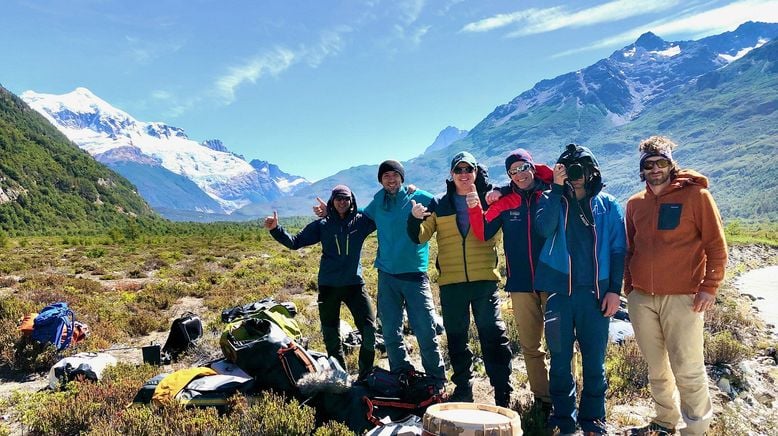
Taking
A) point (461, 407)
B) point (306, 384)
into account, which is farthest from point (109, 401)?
point (461, 407)

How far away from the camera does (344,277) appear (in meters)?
5.49

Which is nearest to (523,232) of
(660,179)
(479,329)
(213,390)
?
(479,329)

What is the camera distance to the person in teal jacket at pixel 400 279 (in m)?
4.78

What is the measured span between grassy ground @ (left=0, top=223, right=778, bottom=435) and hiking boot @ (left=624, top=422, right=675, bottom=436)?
0.33 metres

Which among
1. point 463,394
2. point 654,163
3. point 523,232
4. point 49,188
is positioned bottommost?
point 463,394

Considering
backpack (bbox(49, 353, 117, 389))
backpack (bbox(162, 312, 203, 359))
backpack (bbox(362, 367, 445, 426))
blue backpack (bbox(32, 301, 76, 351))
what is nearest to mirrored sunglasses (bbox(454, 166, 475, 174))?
backpack (bbox(362, 367, 445, 426))

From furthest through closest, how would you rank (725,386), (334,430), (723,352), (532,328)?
1. (723,352)
2. (725,386)
3. (532,328)
4. (334,430)

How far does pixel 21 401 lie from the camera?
17.0 feet

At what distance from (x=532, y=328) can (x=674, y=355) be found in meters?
1.18

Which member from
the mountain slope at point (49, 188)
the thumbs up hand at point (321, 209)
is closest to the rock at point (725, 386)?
the thumbs up hand at point (321, 209)

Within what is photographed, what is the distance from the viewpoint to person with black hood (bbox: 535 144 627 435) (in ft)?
12.7

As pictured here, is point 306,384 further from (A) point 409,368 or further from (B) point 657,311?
(B) point 657,311

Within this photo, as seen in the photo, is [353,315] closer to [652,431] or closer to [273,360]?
[273,360]

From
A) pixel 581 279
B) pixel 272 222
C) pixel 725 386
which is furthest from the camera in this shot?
pixel 272 222
